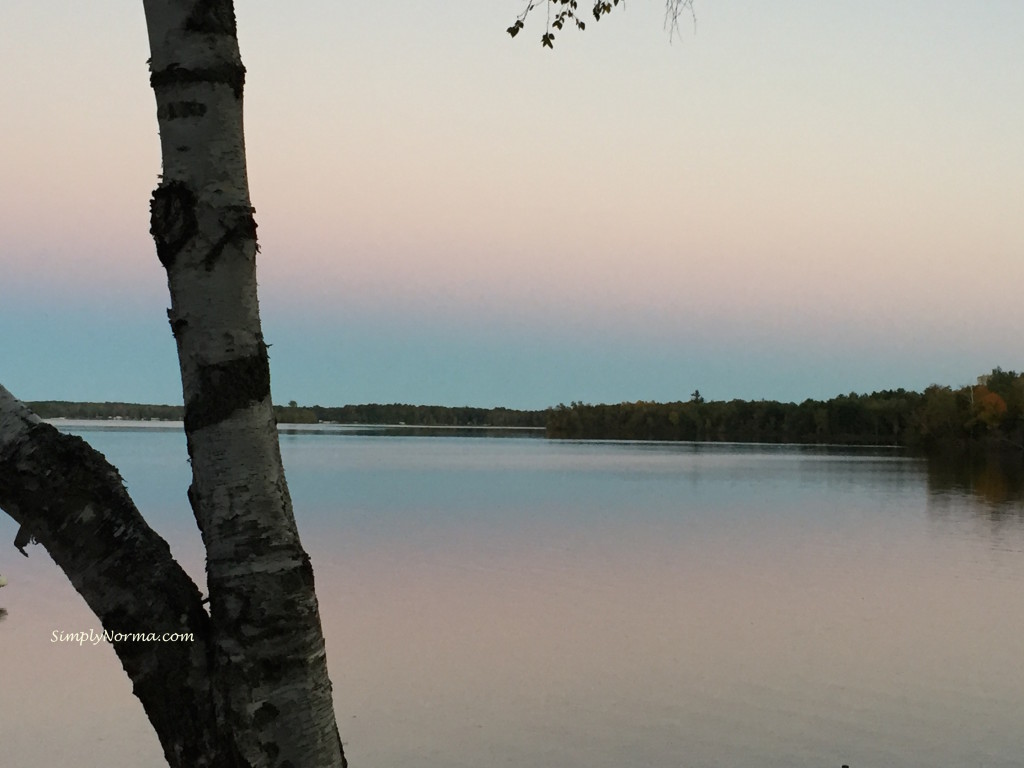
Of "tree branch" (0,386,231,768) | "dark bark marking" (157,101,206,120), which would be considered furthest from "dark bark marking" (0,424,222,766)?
"dark bark marking" (157,101,206,120)

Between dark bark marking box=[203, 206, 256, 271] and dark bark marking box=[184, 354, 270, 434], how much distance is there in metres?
0.22

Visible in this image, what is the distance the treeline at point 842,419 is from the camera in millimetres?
88938

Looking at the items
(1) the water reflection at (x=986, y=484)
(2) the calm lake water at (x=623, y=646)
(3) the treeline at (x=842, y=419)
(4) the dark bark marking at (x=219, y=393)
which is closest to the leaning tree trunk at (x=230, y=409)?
(4) the dark bark marking at (x=219, y=393)

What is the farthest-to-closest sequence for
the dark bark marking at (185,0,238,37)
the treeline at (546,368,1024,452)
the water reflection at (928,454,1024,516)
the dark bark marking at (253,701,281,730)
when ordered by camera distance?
1. the treeline at (546,368,1024,452)
2. the water reflection at (928,454,1024,516)
3. the dark bark marking at (185,0,238,37)
4. the dark bark marking at (253,701,281,730)

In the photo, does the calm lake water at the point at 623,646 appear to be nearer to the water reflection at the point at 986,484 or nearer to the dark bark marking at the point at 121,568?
the dark bark marking at the point at 121,568

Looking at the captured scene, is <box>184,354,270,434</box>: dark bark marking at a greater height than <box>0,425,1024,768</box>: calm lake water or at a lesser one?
greater

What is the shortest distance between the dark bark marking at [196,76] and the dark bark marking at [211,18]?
81 mm

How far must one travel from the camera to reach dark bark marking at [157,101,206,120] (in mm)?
2107

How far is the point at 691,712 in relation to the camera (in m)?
9.35

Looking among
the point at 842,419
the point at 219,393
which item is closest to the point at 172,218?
the point at 219,393

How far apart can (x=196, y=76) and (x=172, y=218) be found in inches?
12.5

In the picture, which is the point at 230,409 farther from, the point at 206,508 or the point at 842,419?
the point at 842,419

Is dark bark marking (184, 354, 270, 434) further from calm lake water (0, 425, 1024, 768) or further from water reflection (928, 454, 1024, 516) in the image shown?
water reflection (928, 454, 1024, 516)

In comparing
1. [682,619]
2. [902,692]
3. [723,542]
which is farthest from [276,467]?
[723,542]
